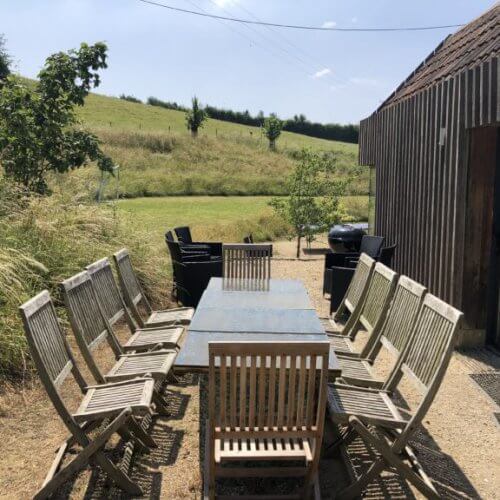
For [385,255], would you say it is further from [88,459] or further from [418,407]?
[88,459]

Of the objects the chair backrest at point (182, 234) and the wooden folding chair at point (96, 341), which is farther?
the chair backrest at point (182, 234)

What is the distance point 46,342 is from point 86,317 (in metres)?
0.76

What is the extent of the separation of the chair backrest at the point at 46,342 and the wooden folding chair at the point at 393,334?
182 cm

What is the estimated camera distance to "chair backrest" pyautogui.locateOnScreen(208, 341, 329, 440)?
7.79ft

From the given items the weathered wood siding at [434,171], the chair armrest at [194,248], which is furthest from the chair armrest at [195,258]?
the weathered wood siding at [434,171]

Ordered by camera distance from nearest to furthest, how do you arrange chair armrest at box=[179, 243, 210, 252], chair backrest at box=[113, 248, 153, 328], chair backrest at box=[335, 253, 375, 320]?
chair backrest at box=[335, 253, 375, 320] < chair backrest at box=[113, 248, 153, 328] < chair armrest at box=[179, 243, 210, 252]

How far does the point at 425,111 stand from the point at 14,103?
6081 millimetres

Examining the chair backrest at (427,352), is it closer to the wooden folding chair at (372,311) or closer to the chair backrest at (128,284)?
the wooden folding chair at (372,311)

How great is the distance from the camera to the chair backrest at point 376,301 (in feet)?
13.4

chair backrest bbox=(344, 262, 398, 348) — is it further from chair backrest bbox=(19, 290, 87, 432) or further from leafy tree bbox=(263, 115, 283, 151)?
leafy tree bbox=(263, 115, 283, 151)

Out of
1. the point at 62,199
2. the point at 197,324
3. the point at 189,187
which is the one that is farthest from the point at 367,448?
the point at 189,187

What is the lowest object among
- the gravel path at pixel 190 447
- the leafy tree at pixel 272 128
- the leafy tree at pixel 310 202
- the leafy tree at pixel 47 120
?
the gravel path at pixel 190 447

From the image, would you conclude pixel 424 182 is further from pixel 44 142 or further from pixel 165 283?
pixel 44 142

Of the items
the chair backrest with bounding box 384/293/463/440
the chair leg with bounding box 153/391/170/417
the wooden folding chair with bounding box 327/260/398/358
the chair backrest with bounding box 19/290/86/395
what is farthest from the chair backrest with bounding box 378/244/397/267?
the chair backrest with bounding box 19/290/86/395
